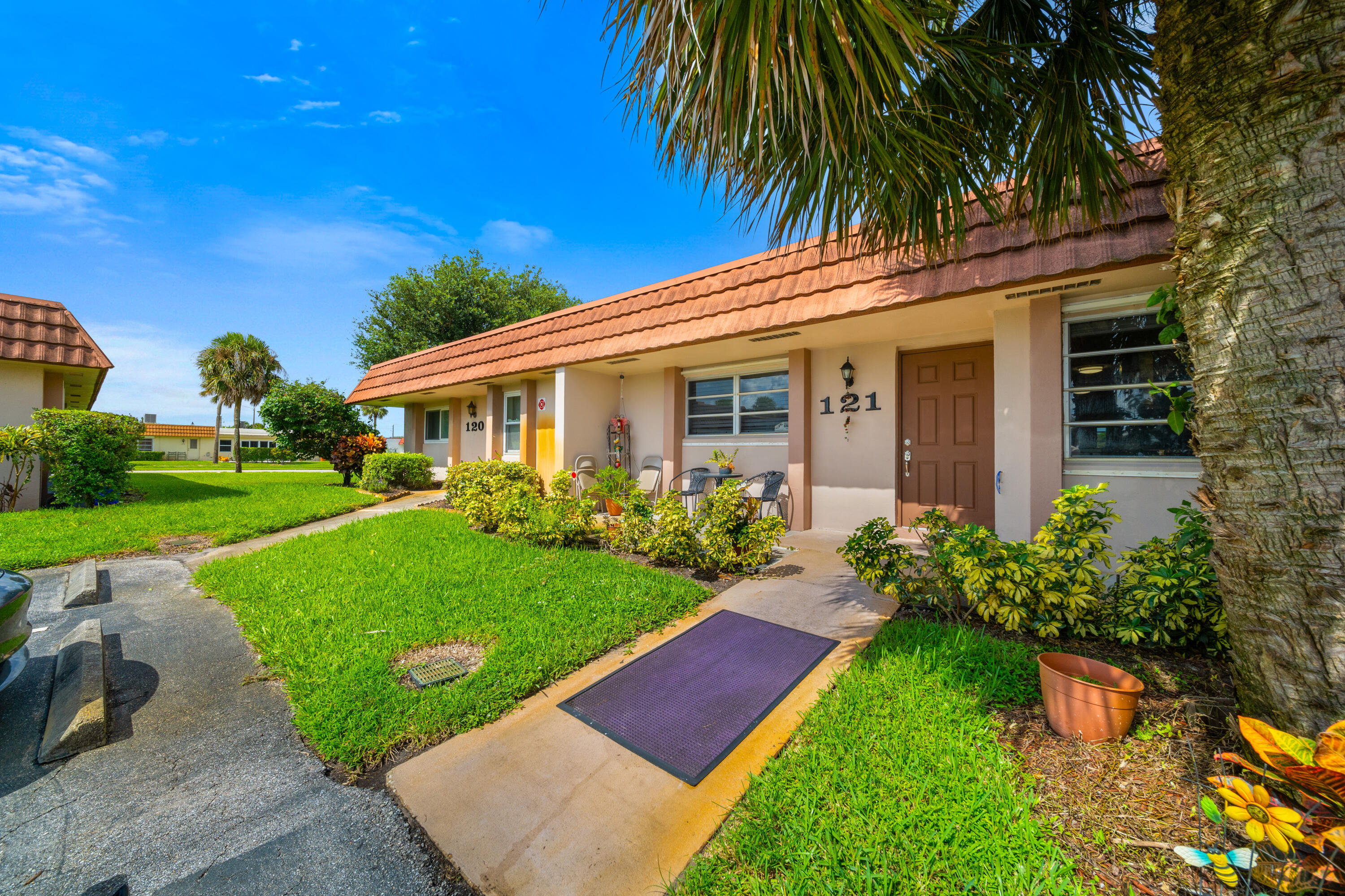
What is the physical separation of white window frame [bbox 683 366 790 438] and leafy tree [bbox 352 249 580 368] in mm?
20046

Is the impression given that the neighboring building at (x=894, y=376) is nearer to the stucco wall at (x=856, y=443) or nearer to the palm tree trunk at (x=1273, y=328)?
the stucco wall at (x=856, y=443)

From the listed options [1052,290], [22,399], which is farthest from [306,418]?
[1052,290]

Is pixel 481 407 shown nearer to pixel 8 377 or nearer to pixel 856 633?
pixel 8 377

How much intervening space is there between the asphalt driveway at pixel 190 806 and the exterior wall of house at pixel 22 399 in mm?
9634

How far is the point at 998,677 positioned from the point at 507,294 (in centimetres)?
2905

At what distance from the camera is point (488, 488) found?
789 centimetres

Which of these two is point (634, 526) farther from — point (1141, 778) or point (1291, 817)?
point (1291, 817)

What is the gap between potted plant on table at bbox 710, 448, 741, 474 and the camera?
7914 mm

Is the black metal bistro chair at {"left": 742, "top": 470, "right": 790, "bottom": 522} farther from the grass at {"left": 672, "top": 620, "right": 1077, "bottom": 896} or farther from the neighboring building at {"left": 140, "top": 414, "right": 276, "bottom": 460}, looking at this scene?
the neighboring building at {"left": 140, "top": 414, "right": 276, "bottom": 460}

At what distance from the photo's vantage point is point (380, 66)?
7.81 metres

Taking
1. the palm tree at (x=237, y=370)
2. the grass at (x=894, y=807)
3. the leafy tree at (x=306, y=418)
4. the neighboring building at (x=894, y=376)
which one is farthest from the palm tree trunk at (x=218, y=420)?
the grass at (x=894, y=807)

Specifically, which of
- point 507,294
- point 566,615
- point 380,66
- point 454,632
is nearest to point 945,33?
point 566,615

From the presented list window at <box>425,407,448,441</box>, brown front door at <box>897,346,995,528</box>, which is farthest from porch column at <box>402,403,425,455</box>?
brown front door at <box>897,346,995,528</box>

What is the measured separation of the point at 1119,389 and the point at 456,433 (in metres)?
14.5
